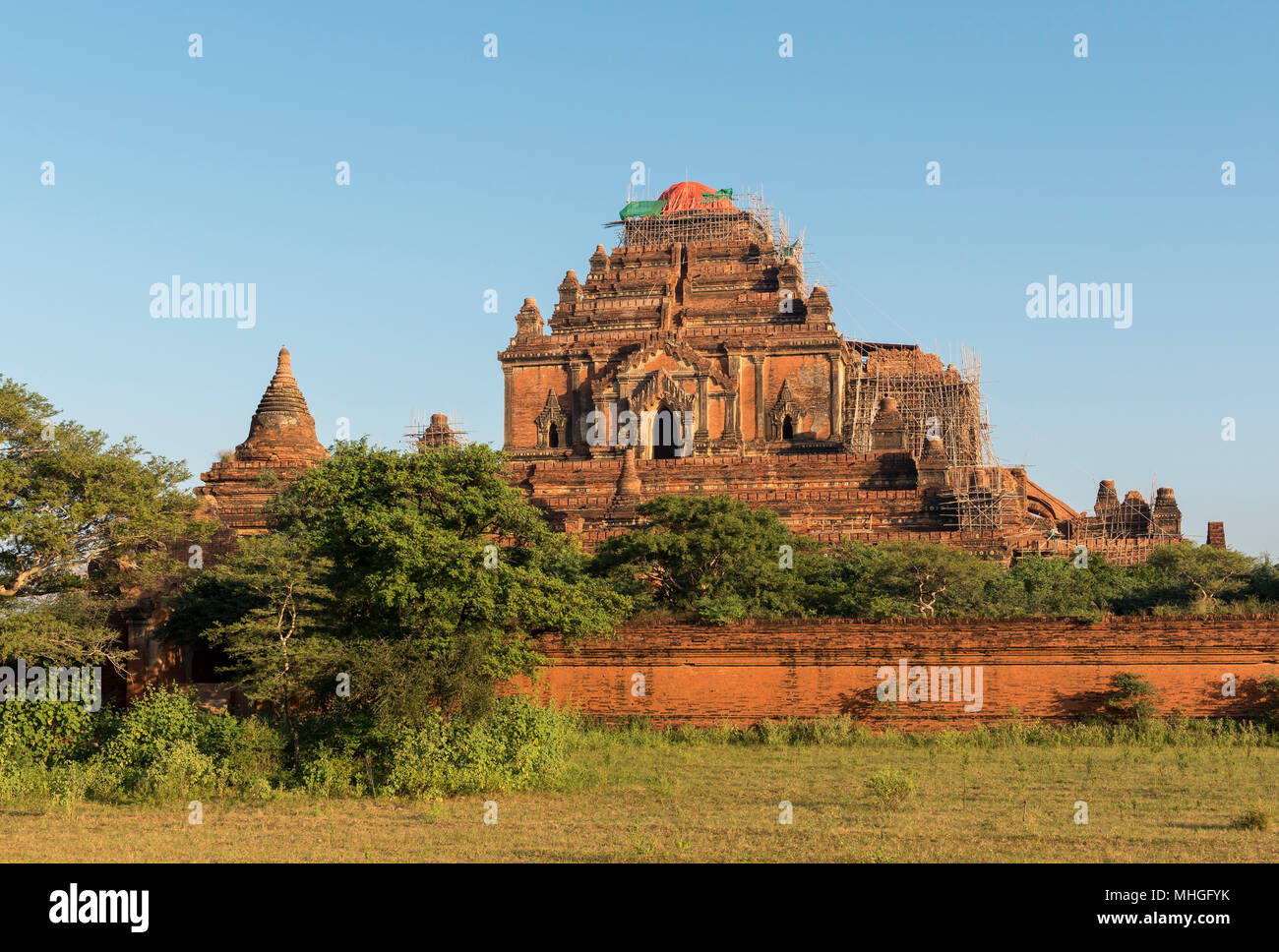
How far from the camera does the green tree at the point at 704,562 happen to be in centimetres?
2694

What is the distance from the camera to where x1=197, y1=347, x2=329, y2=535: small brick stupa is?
124ft

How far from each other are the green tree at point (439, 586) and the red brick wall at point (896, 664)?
3.41ft

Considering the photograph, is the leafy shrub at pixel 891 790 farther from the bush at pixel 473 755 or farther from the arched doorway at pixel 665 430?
the arched doorway at pixel 665 430

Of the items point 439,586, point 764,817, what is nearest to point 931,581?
point 439,586

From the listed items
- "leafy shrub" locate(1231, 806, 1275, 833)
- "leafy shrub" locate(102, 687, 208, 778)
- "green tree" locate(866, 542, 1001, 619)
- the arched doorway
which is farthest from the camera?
the arched doorway

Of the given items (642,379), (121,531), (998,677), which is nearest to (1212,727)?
(998,677)

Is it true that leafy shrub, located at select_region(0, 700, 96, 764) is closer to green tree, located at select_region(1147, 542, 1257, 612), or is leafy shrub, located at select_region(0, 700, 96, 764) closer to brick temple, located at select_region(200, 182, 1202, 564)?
brick temple, located at select_region(200, 182, 1202, 564)

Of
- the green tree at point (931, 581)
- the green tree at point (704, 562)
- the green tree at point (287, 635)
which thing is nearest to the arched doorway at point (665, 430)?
the green tree at point (704, 562)

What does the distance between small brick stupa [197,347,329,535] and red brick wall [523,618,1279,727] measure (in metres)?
15.9

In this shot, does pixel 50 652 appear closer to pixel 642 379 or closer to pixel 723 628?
pixel 723 628

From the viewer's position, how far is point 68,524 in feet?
71.3

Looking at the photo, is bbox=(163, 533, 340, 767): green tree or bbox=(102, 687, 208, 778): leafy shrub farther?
bbox=(163, 533, 340, 767): green tree

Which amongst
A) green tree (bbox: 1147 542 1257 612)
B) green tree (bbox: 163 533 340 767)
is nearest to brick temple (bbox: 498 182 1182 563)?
green tree (bbox: 1147 542 1257 612)

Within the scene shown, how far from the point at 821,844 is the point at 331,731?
7810 mm
